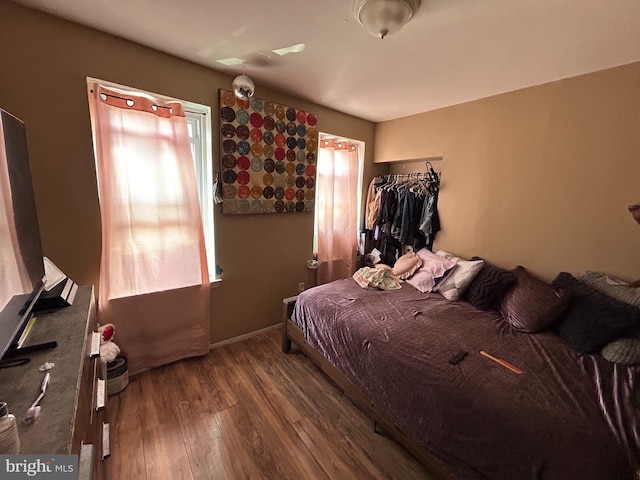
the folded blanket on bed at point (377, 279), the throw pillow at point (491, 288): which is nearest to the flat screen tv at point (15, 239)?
the folded blanket on bed at point (377, 279)

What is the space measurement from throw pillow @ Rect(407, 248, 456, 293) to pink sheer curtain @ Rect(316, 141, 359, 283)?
100 cm

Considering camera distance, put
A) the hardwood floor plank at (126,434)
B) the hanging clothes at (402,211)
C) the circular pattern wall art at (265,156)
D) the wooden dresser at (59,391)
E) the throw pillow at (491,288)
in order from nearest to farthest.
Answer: the wooden dresser at (59,391), the hardwood floor plank at (126,434), the throw pillow at (491,288), the circular pattern wall art at (265,156), the hanging clothes at (402,211)

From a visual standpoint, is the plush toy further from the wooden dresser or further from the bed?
the bed

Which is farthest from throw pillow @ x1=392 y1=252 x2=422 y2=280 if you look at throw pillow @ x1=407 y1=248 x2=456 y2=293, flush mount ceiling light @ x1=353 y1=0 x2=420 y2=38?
flush mount ceiling light @ x1=353 y1=0 x2=420 y2=38

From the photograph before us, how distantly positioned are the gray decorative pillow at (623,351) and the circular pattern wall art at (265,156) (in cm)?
249

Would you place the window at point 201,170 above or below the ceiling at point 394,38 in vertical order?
below

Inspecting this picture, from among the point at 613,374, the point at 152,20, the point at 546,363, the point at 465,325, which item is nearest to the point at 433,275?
the point at 465,325

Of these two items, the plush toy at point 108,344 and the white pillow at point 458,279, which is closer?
the plush toy at point 108,344

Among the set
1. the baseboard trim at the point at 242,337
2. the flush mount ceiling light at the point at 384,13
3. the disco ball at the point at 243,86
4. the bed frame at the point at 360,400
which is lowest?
the baseboard trim at the point at 242,337

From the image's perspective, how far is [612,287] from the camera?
1.74m

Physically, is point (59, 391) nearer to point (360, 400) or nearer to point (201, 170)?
point (360, 400)

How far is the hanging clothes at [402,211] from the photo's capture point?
2910mm

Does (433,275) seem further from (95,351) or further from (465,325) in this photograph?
(95,351)

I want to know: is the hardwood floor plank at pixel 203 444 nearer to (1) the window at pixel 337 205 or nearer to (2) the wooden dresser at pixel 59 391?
(2) the wooden dresser at pixel 59 391
